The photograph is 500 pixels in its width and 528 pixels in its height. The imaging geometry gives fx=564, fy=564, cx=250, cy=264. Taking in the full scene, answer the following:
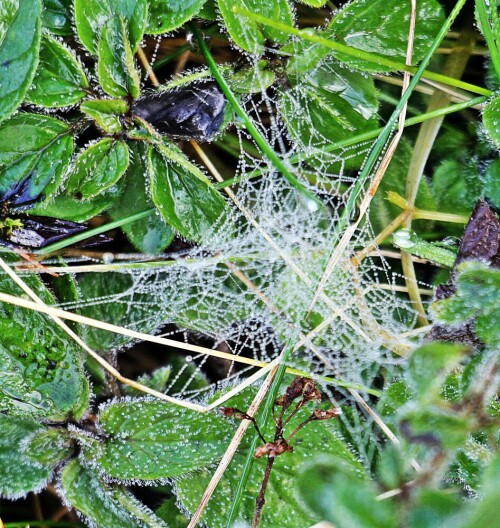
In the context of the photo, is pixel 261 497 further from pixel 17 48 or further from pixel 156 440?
pixel 17 48

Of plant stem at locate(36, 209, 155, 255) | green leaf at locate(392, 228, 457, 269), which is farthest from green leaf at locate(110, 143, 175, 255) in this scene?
green leaf at locate(392, 228, 457, 269)

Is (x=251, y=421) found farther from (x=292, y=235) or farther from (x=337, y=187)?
(x=337, y=187)

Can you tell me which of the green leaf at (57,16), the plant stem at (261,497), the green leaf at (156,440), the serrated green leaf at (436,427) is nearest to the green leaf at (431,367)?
the serrated green leaf at (436,427)

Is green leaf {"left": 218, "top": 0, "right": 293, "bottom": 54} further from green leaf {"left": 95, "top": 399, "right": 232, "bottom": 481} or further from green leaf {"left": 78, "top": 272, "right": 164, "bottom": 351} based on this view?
green leaf {"left": 95, "top": 399, "right": 232, "bottom": 481}

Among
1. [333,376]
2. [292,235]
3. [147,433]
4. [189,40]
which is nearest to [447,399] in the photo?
[333,376]

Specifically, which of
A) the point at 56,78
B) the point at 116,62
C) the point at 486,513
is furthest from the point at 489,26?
the point at 486,513

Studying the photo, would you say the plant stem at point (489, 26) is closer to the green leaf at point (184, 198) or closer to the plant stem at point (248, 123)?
the plant stem at point (248, 123)
